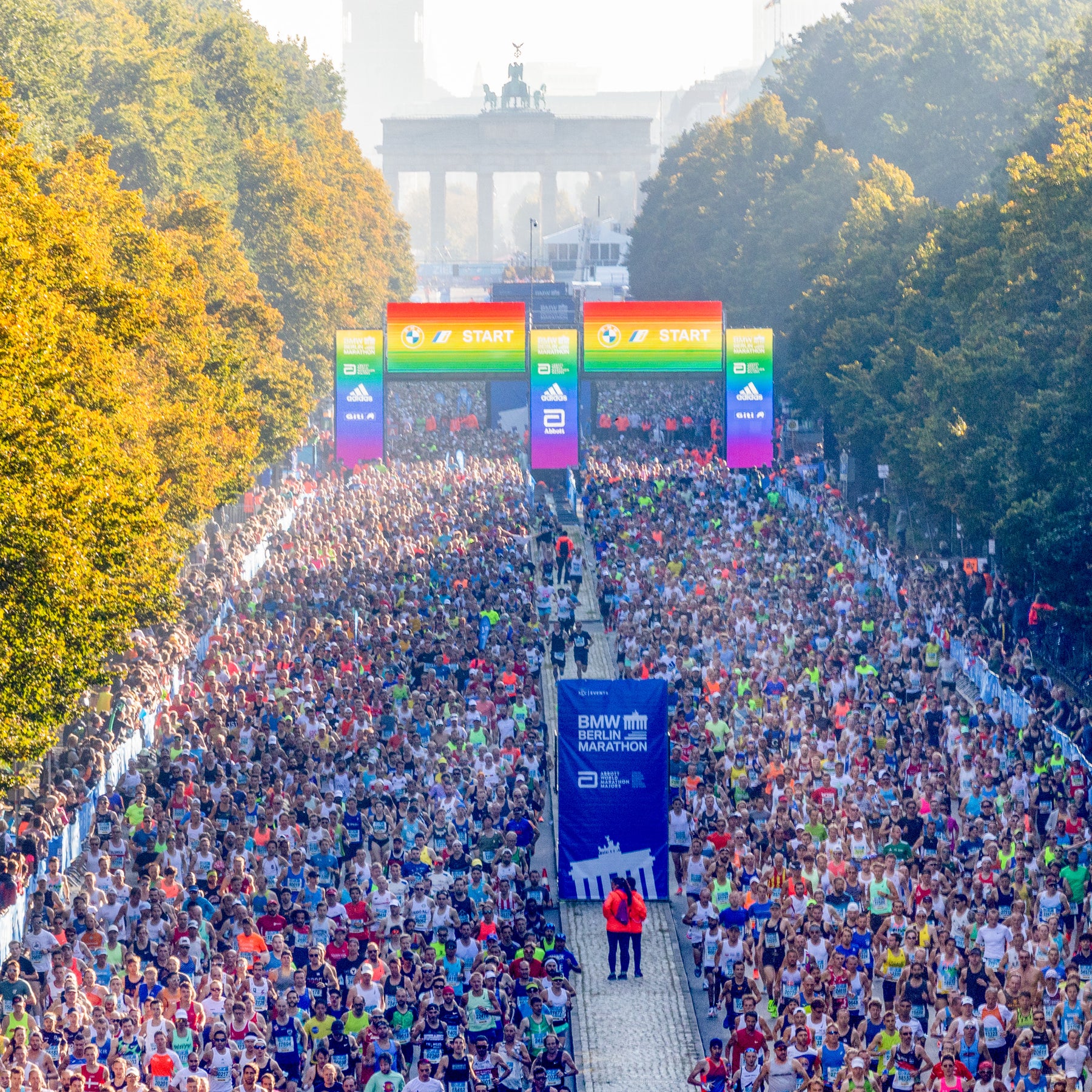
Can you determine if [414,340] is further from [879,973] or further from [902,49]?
[902,49]

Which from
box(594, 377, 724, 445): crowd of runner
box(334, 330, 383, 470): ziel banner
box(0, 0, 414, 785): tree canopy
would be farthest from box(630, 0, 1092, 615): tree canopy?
box(0, 0, 414, 785): tree canopy

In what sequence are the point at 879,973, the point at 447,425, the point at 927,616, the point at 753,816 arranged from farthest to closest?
the point at 447,425 < the point at 927,616 < the point at 753,816 < the point at 879,973

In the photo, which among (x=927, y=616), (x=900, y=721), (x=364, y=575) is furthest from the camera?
(x=364, y=575)

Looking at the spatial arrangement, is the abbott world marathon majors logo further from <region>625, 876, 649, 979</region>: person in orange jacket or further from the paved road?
the paved road

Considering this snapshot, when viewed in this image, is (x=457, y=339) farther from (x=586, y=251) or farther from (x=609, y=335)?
(x=586, y=251)

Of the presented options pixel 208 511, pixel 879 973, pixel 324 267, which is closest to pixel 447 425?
pixel 324 267

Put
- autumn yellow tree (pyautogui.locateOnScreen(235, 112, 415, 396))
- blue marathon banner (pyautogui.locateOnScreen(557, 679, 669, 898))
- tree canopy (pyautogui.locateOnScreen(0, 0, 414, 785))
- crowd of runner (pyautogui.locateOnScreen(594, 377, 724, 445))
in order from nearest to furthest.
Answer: blue marathon banner (pyautogui.locateOnScreen(557, 679, 669, 898)), tree canopy (pyautogui.locateOnScreen(0, 0, 414, 785)), crowd of runner (pyautogui.locateOnScreen(594, 377, 724, 445)), autumn yellow tree (pyautogui.locateOnScreen(235, 112, 415, 396))
